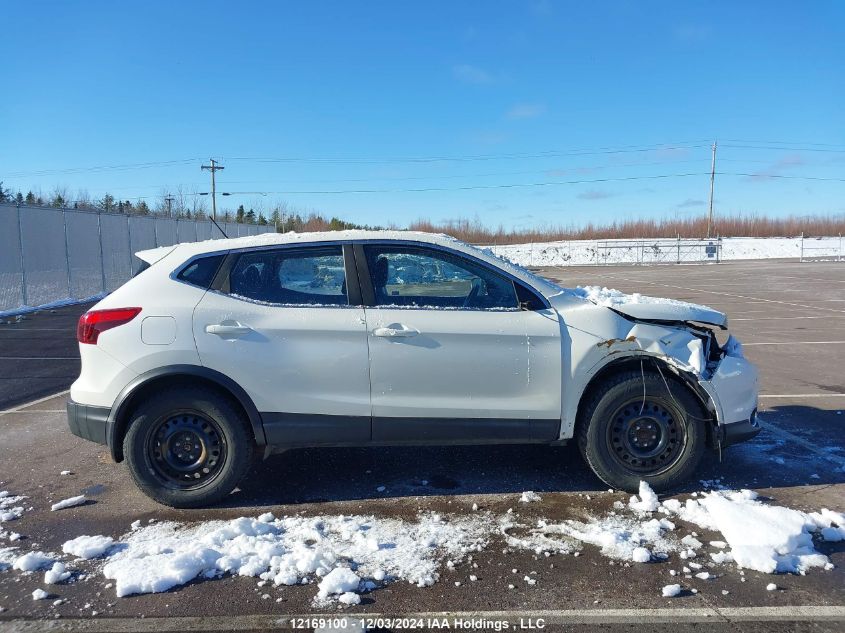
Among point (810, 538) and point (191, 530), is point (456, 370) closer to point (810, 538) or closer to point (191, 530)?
point (191, 530)

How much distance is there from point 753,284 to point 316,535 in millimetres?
25241

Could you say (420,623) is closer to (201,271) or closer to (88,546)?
(88,546)

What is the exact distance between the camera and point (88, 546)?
3.60 m

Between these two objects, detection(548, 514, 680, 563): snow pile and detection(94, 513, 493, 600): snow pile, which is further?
detection(548, 514, 680, 563): snow pile

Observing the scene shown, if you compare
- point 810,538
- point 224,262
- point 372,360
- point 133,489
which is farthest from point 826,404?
point 133,489

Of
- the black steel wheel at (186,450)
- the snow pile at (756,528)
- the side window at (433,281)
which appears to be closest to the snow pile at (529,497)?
the snow pile at (756,528)

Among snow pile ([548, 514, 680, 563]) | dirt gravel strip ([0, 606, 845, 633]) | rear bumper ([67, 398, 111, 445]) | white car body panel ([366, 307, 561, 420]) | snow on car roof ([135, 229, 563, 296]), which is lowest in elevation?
dirt gravel strip ([0, 606, 845, 633])

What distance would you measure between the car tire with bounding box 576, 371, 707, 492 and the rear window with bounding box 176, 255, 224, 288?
8.91ft

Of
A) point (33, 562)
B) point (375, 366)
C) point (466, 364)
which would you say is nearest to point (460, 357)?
point (466, 364)

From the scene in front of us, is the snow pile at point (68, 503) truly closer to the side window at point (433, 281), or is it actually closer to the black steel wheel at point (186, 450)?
the black steel wheel at point (186, 450)

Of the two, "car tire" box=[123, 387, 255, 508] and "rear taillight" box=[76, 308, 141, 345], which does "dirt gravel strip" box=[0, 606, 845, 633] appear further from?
"rear taillight" box=[76, 308, 141, 345]

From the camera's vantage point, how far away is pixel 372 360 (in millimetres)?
4059

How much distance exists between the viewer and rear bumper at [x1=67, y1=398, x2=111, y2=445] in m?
4.11

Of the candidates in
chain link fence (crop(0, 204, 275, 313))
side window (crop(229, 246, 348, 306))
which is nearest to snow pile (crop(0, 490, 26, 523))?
side window (crop(229, 246, 348, 306))
